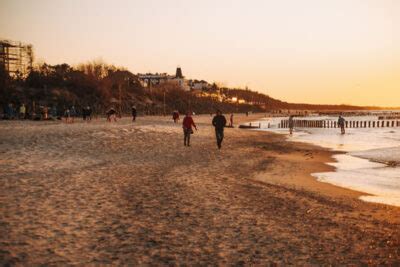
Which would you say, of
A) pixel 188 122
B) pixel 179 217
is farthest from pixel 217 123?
pixel 179 217

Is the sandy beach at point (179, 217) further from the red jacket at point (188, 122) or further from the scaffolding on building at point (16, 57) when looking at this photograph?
the scaffolding on building at point (16, 57)

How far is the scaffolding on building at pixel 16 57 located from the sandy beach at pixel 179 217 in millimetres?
56134

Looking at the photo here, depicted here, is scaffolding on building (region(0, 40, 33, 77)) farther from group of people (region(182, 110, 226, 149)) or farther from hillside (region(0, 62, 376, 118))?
group of people (region(182, 110, 226, 149))

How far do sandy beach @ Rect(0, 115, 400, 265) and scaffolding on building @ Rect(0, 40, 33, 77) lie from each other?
56134mm

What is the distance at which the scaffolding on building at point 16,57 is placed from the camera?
61.1 meters

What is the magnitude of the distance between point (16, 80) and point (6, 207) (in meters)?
63.5

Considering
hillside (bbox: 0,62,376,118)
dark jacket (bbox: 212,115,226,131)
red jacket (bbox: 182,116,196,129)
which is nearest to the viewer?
dark jacket (bbox: 212,115,226,131)

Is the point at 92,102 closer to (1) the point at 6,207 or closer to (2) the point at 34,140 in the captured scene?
(2) the point at 34,140

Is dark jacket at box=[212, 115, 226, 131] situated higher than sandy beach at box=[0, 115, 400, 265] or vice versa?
dark jacket at box=[212, 115, 226, 131]

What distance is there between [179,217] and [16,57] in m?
69.9

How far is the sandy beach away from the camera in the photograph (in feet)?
17.1

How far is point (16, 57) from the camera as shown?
66125mm

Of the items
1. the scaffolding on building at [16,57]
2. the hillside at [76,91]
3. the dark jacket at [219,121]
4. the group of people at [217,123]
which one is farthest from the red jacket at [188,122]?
the scaffolding on building at [16,57]

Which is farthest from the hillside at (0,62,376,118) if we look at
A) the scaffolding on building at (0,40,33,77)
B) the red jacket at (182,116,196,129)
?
the red jacket at (182,116,196,129)
